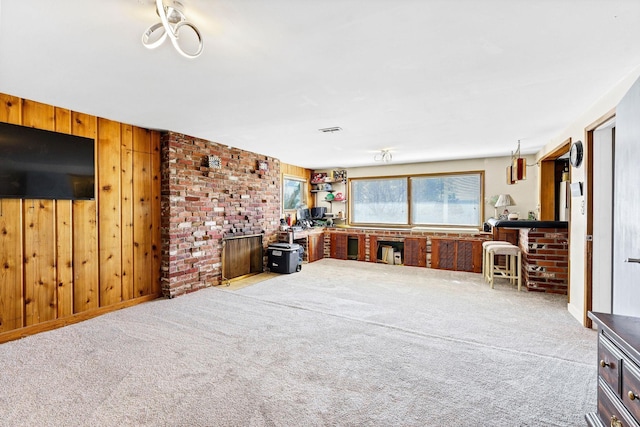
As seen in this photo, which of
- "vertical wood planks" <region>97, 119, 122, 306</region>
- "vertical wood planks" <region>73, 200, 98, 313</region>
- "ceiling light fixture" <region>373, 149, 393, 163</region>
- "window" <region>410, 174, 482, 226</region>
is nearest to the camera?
"vertical wood planks" <region>73, 200, 98, 313</region>

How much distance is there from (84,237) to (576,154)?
18.1 ft

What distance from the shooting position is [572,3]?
1474mm

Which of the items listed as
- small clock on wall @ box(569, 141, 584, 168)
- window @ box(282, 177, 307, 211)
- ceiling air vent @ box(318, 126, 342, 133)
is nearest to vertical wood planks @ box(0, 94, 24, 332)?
ceiling air vent @ box(318, 126, 342, 133)

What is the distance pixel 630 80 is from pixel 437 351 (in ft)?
8.52

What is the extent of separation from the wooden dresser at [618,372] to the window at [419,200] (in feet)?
17.3

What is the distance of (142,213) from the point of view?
12.8 ft

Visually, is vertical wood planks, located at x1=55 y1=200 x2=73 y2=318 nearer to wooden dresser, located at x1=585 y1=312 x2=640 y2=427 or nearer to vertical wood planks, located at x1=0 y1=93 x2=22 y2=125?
vertical wood planks, located at x1=0 y1=93 x2=22 y2=125

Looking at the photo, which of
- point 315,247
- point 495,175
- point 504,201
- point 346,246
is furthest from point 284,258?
point 495,175

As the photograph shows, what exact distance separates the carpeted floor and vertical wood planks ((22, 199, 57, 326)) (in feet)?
1.08

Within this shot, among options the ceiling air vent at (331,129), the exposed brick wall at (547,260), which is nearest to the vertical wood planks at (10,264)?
the ceiling air vent at (331,129)

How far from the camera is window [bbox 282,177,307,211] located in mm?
6848

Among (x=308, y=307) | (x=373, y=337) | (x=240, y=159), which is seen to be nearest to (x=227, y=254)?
(x=240, y=159)

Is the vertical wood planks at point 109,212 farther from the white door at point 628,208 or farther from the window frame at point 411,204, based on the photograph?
the window frame at point 411,204

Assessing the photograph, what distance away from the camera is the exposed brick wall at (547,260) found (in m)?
4.13
